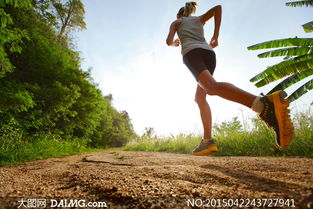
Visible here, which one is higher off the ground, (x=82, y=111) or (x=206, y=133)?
(x=82, y=111)

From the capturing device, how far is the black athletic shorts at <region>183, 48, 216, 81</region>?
6.89ft

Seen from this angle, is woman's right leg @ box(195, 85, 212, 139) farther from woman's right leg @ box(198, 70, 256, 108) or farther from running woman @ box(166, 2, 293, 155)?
woman's right leg @ box(198, 70, 256, 108)

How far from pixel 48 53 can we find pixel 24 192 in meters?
7.74

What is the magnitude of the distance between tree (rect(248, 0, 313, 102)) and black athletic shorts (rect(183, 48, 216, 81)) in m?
2.53

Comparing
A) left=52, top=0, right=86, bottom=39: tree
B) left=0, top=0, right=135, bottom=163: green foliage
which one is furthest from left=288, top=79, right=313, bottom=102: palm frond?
left=52, top=0, right=86, bottom=39: tree

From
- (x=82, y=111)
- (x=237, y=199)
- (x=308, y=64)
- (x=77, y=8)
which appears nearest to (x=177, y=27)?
(x=237, y=199)

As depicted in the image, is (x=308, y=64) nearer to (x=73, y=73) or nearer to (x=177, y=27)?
(x=177, y=27)

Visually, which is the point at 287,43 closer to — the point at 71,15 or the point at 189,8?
the point at 189,8

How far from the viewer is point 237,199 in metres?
0.78

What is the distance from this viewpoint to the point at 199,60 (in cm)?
214

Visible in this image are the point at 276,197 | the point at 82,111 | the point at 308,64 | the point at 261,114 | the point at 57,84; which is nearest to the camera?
the point at 276,197

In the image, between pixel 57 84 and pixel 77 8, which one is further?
pixel 77 8

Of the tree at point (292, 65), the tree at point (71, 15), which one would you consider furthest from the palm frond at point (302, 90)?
the tree at point (71, 15)

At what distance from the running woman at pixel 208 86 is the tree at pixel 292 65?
234 centimetres
